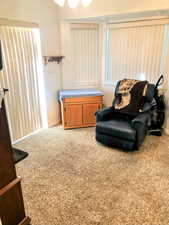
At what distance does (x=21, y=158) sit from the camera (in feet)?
9.23

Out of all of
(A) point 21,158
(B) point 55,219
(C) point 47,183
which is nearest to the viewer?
(B) point 55,219

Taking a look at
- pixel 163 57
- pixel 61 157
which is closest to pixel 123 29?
pixel 163 57

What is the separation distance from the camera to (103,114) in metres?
3.14

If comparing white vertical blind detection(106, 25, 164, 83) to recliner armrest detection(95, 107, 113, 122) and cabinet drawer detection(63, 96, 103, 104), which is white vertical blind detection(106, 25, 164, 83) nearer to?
cabinet drawer detection(63, 96, 103, 104)

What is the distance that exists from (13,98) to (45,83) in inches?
29.0

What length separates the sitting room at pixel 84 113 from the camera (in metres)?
1.91

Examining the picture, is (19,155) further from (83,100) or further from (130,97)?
(130,97)

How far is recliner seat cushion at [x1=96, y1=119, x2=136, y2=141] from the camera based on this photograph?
2749mm

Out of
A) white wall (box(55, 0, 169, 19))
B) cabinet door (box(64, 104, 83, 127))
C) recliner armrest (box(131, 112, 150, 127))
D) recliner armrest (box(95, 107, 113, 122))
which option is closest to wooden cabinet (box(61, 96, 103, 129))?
cabinet door (box(64, 104, 83, 127))

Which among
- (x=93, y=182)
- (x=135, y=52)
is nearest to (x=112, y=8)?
(x=135, y=52)

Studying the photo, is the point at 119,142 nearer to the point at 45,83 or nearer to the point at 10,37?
the point at 45,83

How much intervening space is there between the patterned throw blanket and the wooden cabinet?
485 mm

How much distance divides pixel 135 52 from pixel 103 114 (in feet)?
5.03

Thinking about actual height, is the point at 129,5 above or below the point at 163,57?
above
